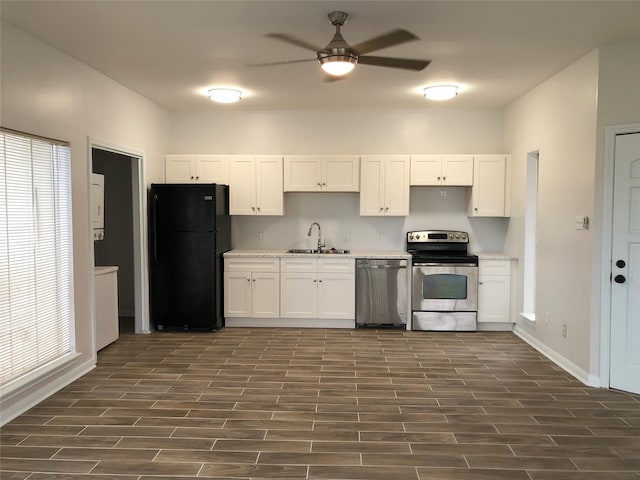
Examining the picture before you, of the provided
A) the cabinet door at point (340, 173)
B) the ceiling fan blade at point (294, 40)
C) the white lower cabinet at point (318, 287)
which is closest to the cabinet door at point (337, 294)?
the white lower cabinet at point (318, 287)

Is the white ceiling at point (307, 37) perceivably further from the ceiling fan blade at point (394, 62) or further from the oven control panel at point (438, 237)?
the oven control panel at point (438, 237)

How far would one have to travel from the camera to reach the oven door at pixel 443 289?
18.6ft

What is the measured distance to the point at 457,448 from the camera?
284 centimetres

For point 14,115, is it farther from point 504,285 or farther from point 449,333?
point 504,285

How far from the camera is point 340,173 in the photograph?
233 inches

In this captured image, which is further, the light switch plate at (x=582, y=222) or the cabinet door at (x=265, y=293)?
the cabinet door at (x=265, y=293)

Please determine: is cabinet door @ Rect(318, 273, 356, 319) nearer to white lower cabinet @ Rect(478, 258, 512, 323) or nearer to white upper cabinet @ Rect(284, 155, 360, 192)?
white upper cabinet @ Rect(284, 155, 360, 192)

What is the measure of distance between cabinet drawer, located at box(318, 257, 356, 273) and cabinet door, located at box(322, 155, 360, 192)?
901 mm

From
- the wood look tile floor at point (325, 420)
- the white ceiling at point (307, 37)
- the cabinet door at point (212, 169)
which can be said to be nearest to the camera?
the wood look tile floor at point (325, 420)

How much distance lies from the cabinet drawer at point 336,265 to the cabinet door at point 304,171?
36.3 inches

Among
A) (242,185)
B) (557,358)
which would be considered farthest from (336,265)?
(557,358)

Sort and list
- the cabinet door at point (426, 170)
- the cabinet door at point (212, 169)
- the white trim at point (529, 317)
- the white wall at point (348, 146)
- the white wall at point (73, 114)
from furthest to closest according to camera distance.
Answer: the white wall at point (348, 146), the cabinet door at point (212, 169), the cabinet door at point (426, 170), the white trim at point (529, 317), the white wall at point (73, 114)

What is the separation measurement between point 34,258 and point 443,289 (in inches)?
167

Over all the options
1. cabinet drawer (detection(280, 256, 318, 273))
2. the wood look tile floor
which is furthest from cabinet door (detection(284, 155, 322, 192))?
the wood look tile floor
